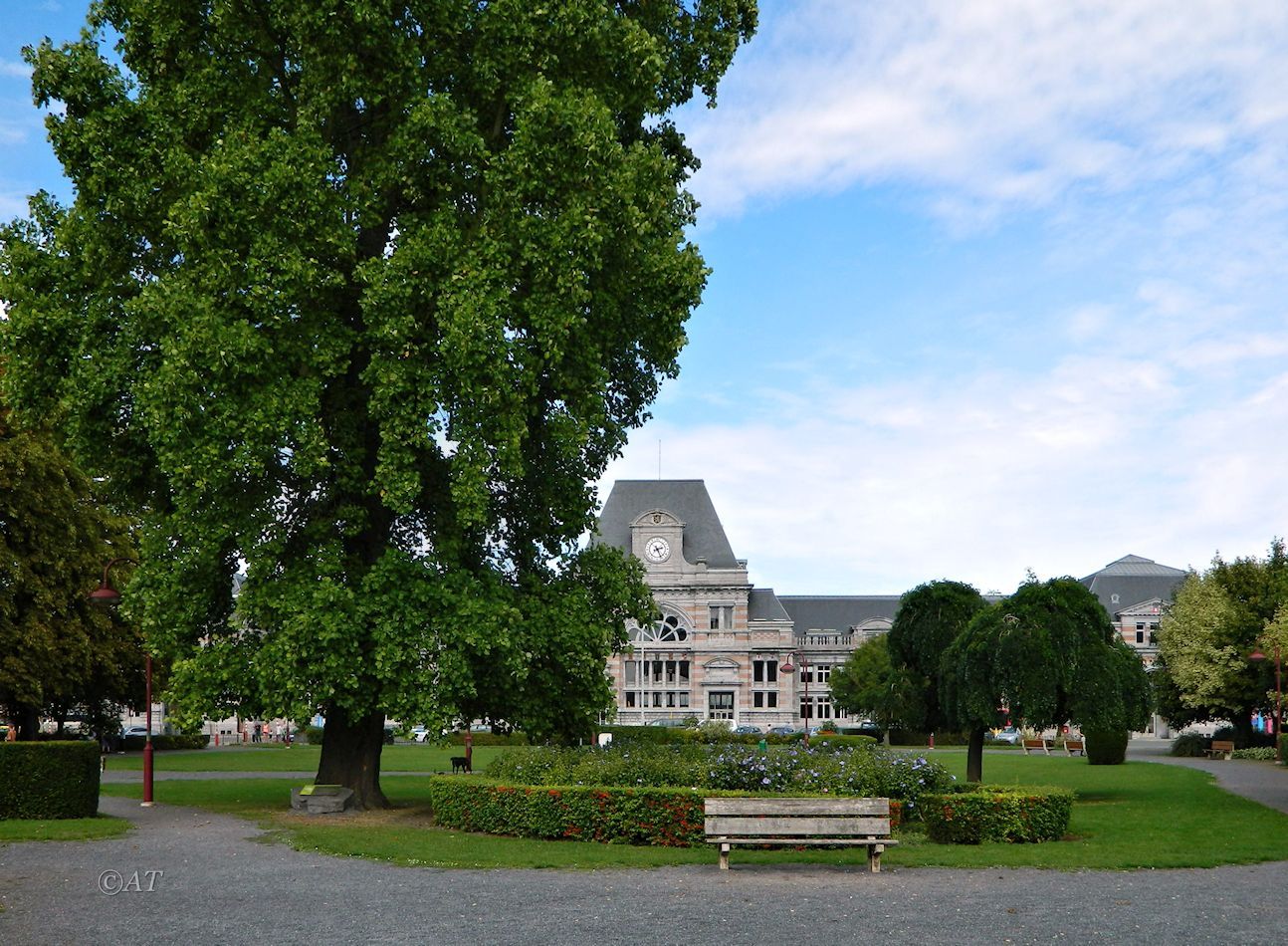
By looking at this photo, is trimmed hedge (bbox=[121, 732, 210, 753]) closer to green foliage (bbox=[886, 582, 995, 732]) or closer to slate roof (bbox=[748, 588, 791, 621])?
green foliage (bbox=[886, 582, 995, 732])

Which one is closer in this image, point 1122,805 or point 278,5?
point 278,5

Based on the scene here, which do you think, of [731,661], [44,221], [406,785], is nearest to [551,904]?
[44,221]

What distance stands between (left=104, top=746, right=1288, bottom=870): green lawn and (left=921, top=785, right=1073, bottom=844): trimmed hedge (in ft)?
1.05

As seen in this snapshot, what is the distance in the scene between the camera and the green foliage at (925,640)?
31.8 m

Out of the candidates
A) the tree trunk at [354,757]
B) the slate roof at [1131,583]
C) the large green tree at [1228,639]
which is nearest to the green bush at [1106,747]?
the large green tree at [1228,639]

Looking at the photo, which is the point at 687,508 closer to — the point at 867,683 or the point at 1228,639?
the point at 867,683

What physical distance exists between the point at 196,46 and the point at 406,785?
61.2 feet

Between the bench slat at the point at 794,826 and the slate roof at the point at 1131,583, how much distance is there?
9175cm

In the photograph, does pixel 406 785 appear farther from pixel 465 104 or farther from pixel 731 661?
pixel 731 661

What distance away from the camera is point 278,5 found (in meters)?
20.1

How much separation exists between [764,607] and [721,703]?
8.30 metres

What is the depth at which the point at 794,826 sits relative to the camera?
15094 millimetres

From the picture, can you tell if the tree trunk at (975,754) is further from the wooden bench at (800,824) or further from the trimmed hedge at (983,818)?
the wooden bench at (800,824)

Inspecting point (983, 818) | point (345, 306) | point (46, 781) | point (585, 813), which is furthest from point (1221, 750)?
point (46, 781)
